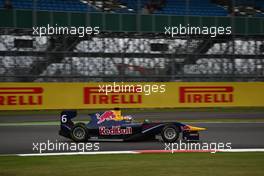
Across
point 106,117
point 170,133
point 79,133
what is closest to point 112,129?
point 106,117

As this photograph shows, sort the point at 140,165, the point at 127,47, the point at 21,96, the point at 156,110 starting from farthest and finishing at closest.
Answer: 1. the point at 127,47
2. the point at 156,110
3. the point at 21,96
4. the point at 140,165

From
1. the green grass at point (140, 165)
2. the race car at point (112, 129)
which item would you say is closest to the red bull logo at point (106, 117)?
the race car at point (112, 129)

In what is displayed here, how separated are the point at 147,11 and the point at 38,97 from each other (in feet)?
33.7

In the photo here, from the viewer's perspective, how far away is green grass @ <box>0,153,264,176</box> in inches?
300

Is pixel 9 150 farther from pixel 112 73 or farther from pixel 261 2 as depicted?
pixel 261 2

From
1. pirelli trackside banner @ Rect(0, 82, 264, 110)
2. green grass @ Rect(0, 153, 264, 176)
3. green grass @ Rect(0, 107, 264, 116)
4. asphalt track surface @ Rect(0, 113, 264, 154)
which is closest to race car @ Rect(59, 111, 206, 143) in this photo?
asphalt track surface @ Rect(0, 113, 264, 154)

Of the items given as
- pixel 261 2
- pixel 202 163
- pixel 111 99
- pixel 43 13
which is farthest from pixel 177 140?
pixel 261 2

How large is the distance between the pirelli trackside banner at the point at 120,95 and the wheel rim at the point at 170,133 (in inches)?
361

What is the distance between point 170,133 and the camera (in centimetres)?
1121

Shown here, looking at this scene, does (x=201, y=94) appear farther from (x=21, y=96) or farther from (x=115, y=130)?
(x=115, y=130)

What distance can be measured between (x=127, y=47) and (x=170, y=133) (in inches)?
546

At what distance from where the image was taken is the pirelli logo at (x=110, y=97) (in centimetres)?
2041

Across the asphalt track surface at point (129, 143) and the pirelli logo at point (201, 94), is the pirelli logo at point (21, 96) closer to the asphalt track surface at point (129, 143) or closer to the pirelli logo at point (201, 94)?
the asphalt track surface at point (129, 143)

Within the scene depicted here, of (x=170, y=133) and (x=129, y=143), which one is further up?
(x=170, y=133)
